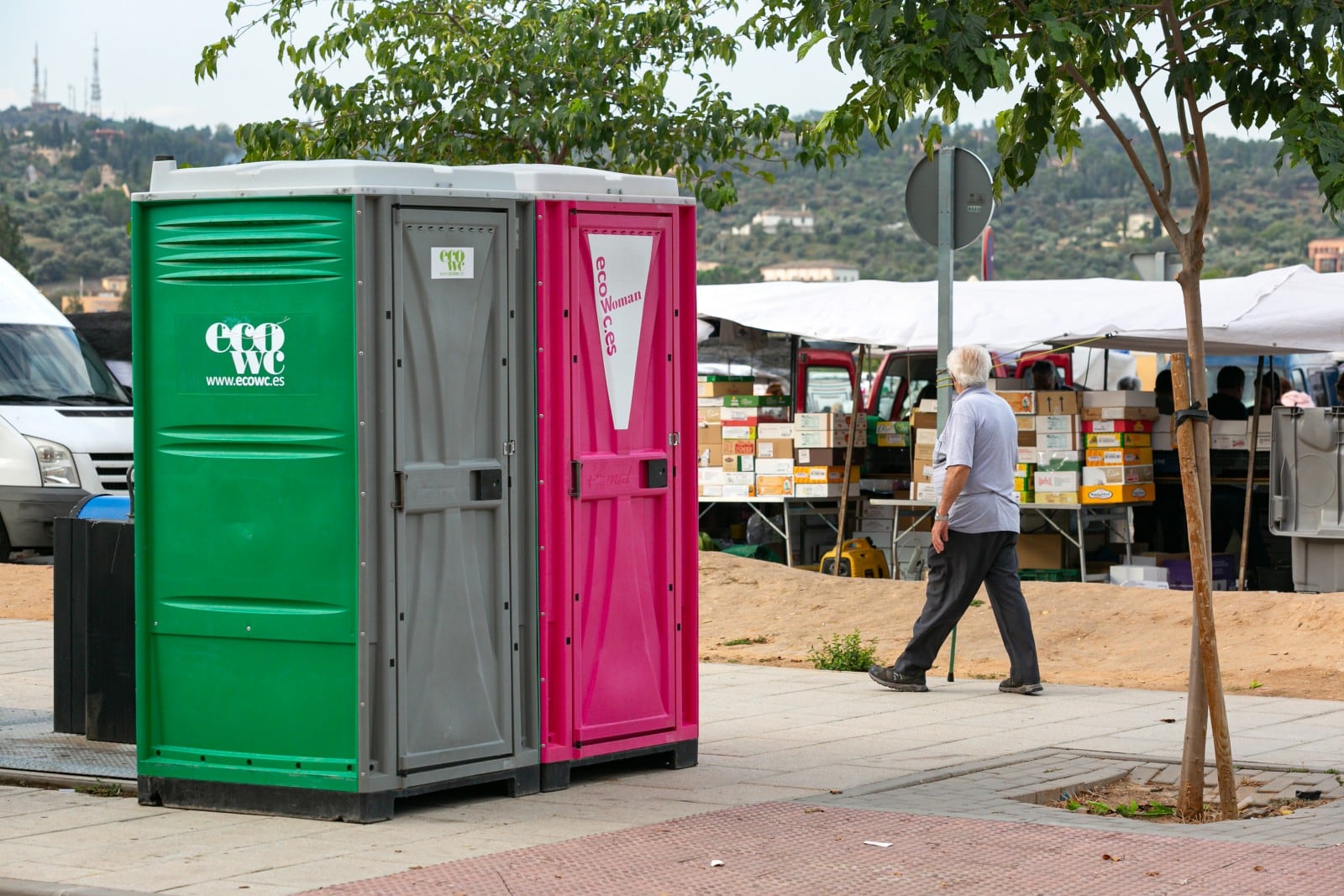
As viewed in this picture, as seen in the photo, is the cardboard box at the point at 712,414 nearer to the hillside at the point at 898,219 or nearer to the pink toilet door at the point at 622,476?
the pink toilet door at the point at 622,476

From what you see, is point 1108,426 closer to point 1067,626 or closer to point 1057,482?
point 1057,482

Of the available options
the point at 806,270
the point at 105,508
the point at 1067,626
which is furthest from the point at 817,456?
the point at 806,270

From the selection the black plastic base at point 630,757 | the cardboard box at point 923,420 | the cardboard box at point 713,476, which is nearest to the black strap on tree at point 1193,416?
the black plastic base at point 630,757

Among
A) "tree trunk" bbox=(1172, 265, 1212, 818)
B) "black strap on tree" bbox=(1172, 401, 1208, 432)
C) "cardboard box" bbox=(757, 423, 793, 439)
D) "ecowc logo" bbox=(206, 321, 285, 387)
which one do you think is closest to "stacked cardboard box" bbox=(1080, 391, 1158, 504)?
"cardboard box" bbox=(757, 423, 793, 439)

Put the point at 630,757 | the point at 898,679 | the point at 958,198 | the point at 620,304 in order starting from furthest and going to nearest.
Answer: the point at 958,198
the point at 898,679
the point at 630,757
the point at 620,304

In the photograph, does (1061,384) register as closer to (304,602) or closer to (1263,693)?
(1263,693)

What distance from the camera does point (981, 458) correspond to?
10156mm

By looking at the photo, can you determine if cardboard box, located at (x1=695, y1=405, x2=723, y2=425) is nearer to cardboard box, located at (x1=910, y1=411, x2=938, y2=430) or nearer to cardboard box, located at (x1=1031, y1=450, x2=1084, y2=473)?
cardboard box, located at (x1=910, y1=411, x2=938, y2=430)

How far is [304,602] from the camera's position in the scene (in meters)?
7.04

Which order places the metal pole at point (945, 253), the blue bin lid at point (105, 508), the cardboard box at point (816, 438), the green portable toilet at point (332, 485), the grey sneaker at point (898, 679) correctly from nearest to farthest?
the green portable toilet at point (332, 485), the blue bin lid at point (105, 508), the grey sneaker at point (898, 679), the metal pole at point (945, 253), the cardboard box at point (816, 438)

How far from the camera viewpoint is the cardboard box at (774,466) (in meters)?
17.4

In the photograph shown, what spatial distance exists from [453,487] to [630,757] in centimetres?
147

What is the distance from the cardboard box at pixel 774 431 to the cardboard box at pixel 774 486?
0.35m

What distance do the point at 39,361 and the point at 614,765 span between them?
11925 mm
